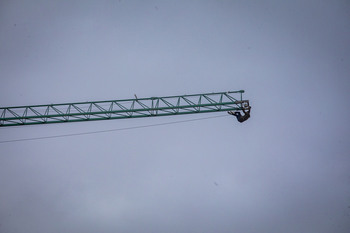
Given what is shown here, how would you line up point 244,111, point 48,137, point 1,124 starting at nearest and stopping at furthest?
point 244,111 < point 1,124 < point 48,137

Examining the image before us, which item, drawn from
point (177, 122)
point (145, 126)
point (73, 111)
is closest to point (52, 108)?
point (73, 111)

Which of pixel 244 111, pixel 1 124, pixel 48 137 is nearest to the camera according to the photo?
pixel 244 111

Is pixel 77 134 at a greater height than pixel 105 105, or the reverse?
pixel 105 105

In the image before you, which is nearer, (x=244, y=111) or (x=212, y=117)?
(x=244, y=111)

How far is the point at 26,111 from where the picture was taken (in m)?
15.9

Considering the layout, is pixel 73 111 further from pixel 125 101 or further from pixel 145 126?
pixel 145 126

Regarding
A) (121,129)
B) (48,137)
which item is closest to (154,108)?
(121,129)

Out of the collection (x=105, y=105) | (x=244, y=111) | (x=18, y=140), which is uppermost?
(x=105, y=105)

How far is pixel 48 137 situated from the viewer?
17.4 m

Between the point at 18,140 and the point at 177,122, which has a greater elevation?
the point at 177,122

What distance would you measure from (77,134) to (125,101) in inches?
190

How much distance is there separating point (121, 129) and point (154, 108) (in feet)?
13.4

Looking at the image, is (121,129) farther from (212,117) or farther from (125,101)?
(212,117)

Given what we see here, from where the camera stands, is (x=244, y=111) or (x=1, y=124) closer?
(x=244, y=111)
